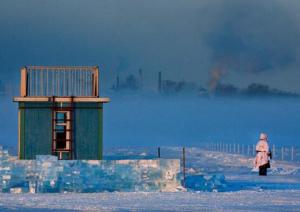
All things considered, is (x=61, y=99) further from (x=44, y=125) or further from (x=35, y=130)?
(x=35, y=130)

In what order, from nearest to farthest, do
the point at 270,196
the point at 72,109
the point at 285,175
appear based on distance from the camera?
1. the point at 270,196
2. the point at 72,109
3. the point at 285,175

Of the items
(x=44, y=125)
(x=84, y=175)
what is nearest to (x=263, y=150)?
(x=44, y=125)

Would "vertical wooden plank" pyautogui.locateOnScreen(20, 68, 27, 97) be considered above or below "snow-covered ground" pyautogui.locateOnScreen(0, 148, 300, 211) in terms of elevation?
above

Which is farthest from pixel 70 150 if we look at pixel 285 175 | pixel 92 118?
pixel 285 175

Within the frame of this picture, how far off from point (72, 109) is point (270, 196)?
9.49 metres

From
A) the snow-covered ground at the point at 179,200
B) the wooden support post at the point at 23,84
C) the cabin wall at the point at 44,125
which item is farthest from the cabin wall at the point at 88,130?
the snow-covered ground at the point at 179,200

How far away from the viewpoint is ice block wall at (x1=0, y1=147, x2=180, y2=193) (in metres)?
36.2

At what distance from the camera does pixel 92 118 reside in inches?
1571

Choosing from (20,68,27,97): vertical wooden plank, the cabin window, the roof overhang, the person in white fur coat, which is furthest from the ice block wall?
the person in white fur coat

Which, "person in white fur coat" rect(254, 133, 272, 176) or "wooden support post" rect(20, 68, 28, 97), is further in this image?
"person in white fur coat" rect(254, 133, 272, 176)

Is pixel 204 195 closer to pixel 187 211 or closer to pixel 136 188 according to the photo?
pixel 136 188

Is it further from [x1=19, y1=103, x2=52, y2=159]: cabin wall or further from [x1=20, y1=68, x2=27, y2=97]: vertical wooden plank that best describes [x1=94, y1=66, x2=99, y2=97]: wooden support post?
[x1=20, y1=68, x2=27, y2=97]: vertical wooden plank

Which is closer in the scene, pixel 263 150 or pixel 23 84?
pixel 23 84

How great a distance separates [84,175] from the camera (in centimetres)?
3631
